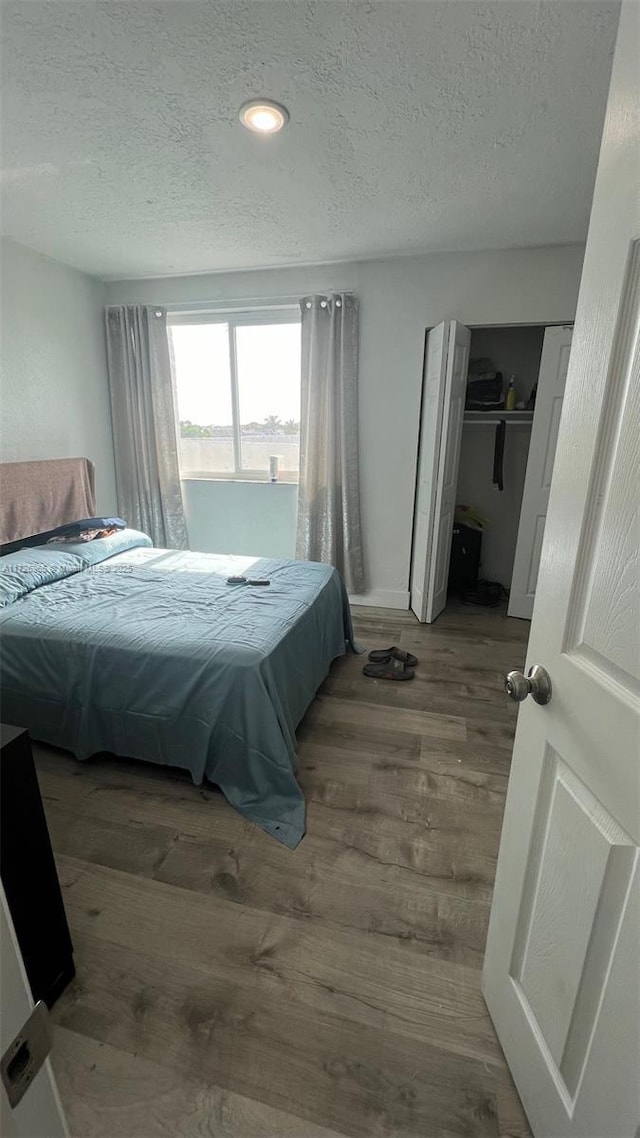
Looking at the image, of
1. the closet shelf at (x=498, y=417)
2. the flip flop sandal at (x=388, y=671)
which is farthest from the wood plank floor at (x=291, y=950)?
the closet shelf at (x=498, y=417)

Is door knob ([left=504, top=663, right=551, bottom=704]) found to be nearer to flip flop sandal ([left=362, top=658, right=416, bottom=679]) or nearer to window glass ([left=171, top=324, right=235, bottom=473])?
flip flop sandal ([left=362, top=658, right=416, bottom=679])

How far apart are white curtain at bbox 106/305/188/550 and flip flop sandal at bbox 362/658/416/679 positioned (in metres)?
2.29

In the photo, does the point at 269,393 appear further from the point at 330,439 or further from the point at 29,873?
the point at 29,873

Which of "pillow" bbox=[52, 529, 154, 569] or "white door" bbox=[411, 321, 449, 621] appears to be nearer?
"pillow" bbox=[52, 529, 154, 569]

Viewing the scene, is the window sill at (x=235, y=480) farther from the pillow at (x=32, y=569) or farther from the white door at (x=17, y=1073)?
the white door at (x=17, y=1073)

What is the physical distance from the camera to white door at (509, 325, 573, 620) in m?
3.16

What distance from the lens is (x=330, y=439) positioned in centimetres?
368

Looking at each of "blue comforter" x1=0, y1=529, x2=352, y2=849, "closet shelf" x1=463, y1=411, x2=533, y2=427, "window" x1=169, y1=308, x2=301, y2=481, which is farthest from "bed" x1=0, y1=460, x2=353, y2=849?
"closet shelf" x1=463, y1=411, x2=533, y2=427

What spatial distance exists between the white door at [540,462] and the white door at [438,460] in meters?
0.51

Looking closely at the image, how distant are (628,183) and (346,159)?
1.90 meters

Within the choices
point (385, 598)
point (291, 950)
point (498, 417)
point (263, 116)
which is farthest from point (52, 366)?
point (291, 950)

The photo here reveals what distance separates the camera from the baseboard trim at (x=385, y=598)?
3886 millimetres

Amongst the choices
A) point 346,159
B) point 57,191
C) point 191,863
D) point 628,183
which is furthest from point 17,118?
point 191,863

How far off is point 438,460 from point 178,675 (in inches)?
88.9
